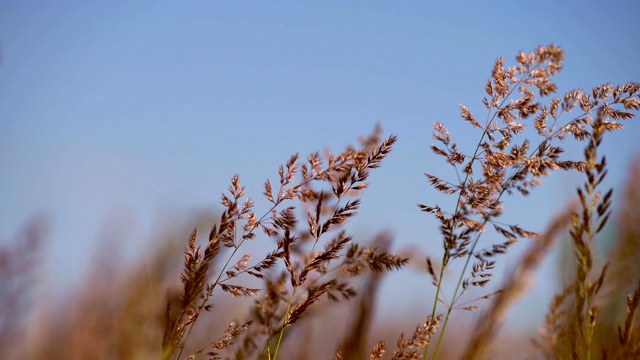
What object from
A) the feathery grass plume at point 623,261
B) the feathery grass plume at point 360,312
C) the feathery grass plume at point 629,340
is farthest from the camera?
the feathery grass plume at point 623,261

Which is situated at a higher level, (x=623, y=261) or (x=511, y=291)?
(x=623, y=261)

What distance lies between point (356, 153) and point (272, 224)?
0.34 meters

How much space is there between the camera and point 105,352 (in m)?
2.36

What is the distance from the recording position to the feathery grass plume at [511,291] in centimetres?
193

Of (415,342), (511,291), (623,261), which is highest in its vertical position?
(623,261)

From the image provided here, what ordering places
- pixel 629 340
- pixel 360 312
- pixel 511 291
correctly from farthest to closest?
pixel 511 291, pixel 360 312, pixel 629 340

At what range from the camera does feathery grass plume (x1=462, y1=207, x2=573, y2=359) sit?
193 centimetres

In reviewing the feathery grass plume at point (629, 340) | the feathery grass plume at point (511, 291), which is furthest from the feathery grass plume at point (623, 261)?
the feathery grass plume at point (629, 340)

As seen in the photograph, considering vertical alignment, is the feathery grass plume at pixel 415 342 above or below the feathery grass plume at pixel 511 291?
below

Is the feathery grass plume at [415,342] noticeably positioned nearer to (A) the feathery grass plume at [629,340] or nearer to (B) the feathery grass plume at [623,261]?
(A) the feathery grass plume at [629,340]

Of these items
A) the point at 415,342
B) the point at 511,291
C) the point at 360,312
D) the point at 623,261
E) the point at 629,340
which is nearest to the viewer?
the point at 629,340

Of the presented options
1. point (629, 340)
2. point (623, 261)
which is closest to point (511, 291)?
point (629, 340)

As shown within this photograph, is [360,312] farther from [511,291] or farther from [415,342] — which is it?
[511,291]

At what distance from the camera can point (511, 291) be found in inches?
81.7
